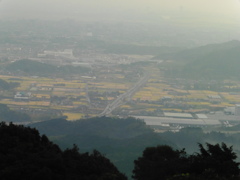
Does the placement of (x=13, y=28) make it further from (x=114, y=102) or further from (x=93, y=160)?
(x=93, y=160)

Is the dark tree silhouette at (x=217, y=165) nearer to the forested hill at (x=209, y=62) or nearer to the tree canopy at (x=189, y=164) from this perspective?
the tree canopy at (x=189, y=164)

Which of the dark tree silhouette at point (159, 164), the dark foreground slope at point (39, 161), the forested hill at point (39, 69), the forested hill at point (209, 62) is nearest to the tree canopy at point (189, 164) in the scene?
the dark tree silhouette at point (159, 164)

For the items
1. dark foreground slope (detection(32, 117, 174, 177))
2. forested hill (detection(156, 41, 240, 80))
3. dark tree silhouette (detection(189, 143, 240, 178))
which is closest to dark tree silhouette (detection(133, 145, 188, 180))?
dark tree silhouette (detection(189, 143, 240, 178))

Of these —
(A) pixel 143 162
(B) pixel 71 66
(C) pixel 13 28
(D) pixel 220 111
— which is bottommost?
(A) pixel 143 162

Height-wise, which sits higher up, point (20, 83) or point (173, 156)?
point (20, 83)

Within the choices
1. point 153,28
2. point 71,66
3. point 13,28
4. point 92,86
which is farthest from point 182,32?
point 92,86

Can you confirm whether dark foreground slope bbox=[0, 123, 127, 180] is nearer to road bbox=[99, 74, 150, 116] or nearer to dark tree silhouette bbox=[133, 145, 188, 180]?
dark tree silhouette bbox=[133, 145, 188, 180]

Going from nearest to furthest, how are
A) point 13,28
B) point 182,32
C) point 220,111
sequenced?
point 220,111
point 13,28
point 182,32

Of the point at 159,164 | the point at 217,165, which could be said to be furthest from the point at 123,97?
the point at 217,165
